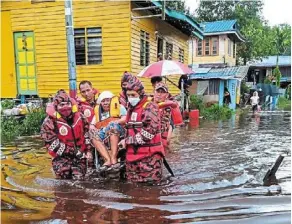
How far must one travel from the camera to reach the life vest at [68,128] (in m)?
5.32

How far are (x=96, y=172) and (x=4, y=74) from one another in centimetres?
1087

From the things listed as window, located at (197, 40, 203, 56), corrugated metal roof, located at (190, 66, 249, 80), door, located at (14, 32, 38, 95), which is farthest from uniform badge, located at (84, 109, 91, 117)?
window, located at (197, 40, 203, 56)

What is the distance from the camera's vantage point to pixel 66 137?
5.34 m

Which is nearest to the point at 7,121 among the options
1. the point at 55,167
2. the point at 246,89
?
the point at 55,167

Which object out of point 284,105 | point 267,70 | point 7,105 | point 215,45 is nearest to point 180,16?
point 7,105

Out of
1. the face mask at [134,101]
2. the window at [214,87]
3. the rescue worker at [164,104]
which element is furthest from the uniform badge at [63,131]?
the window at [214,87]

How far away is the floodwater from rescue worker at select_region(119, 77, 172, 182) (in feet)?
0.76

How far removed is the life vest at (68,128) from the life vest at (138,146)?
2.68ft

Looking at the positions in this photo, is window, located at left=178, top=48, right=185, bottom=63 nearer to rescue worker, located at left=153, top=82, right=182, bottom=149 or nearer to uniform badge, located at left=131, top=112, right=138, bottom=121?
rescue worker, located at left=153, top=82, right=182, bottom=149

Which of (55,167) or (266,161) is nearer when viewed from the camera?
(55,167)

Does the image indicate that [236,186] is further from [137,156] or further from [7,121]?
[7,121]

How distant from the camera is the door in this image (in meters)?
14.4

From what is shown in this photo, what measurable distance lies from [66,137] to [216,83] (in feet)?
63.8

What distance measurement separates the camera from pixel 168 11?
14555mm
